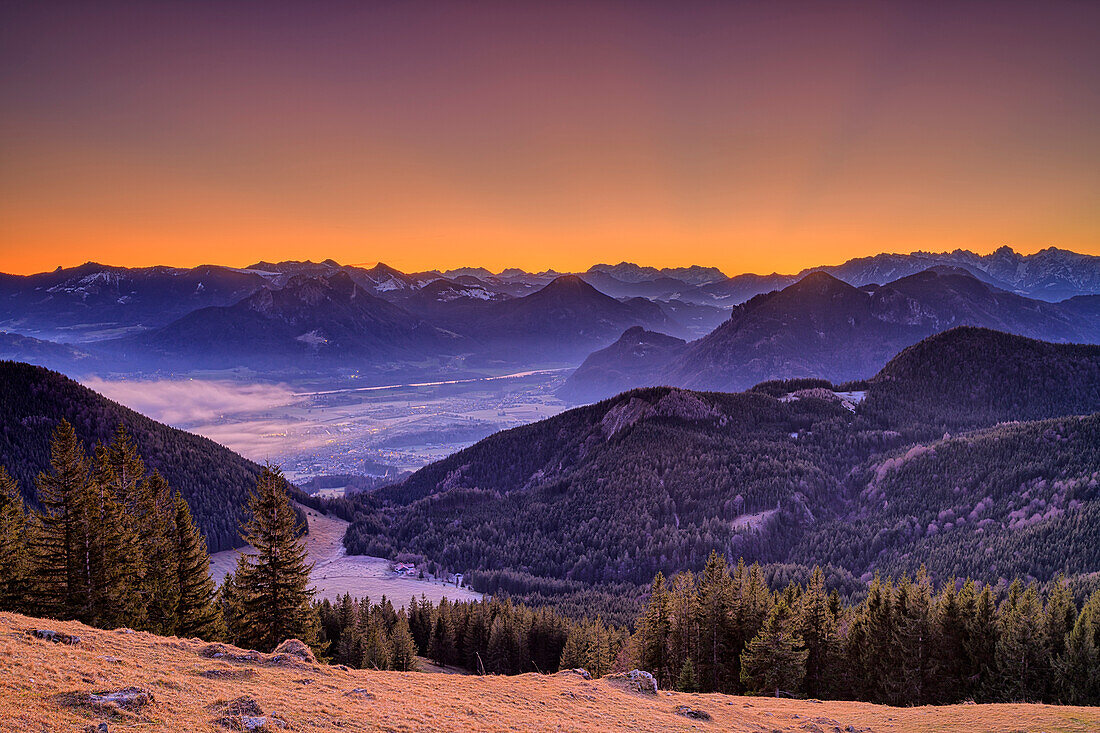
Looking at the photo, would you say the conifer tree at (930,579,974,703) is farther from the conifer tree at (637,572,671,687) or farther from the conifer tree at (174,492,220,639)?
the conifer tree at (174,492,220,639)

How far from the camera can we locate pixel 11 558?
146 feet

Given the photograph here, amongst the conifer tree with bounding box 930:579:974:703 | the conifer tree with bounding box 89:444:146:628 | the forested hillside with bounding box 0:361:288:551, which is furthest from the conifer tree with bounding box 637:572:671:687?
the forested hillside with bounding box 0:361:288:551

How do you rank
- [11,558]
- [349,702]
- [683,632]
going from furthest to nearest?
1. [683,632]
2. [11,558]
3. [349,702]

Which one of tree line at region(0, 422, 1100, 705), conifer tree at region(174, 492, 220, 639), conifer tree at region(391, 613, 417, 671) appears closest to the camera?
tree line at region(0, 422, 1100, 705)

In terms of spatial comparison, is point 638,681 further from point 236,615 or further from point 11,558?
point 11,558

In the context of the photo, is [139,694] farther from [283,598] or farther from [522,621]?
[522,621]

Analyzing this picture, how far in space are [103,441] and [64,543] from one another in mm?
159667

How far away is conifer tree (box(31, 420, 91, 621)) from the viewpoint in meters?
43.8

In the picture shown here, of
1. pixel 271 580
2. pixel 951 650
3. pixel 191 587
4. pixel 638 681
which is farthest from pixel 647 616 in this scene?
pixel 191 587

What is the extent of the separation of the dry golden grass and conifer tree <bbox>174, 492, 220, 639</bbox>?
1737 cm

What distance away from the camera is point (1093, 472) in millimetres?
131125

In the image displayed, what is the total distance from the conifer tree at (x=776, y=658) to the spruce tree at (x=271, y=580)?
4271cm

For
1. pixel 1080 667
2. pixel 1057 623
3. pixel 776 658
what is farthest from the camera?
pixel 776 658

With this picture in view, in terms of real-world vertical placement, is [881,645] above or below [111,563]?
below
